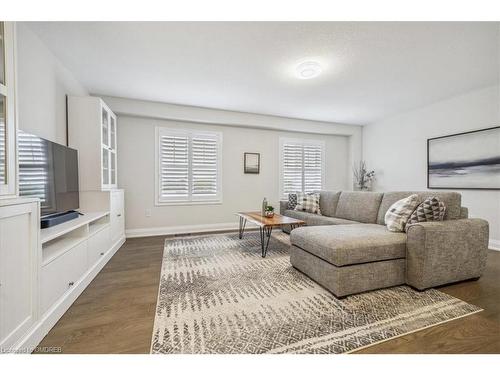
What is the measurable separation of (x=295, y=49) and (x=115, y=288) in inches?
118

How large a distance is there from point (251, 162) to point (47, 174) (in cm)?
342

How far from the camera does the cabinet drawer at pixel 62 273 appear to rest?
1.43 meters

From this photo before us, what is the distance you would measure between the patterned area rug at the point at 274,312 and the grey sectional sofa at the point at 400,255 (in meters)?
0.11

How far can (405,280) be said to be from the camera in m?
1.96

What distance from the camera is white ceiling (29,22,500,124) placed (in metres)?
2.01

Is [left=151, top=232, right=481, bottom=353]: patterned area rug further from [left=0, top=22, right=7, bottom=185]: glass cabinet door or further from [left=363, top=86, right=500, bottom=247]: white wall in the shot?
[left=363, top=86, right=500, bottom=247]: white wall

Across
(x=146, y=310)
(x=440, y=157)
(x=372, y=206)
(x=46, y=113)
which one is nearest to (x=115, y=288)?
(x=146, y=310)

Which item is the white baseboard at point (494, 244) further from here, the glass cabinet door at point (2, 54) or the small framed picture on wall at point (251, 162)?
the glass cabinet door at point (2, 54)

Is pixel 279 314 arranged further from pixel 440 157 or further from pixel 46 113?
pixel 440 157

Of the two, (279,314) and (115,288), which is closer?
(279,314)

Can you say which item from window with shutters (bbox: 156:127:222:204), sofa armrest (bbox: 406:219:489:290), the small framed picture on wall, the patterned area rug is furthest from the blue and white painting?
window with shutters (bbox: 156:127:222:204)

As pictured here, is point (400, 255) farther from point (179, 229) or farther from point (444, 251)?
point (179, 229)

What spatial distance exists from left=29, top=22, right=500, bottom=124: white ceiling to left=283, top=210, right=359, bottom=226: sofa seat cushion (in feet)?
6.65
